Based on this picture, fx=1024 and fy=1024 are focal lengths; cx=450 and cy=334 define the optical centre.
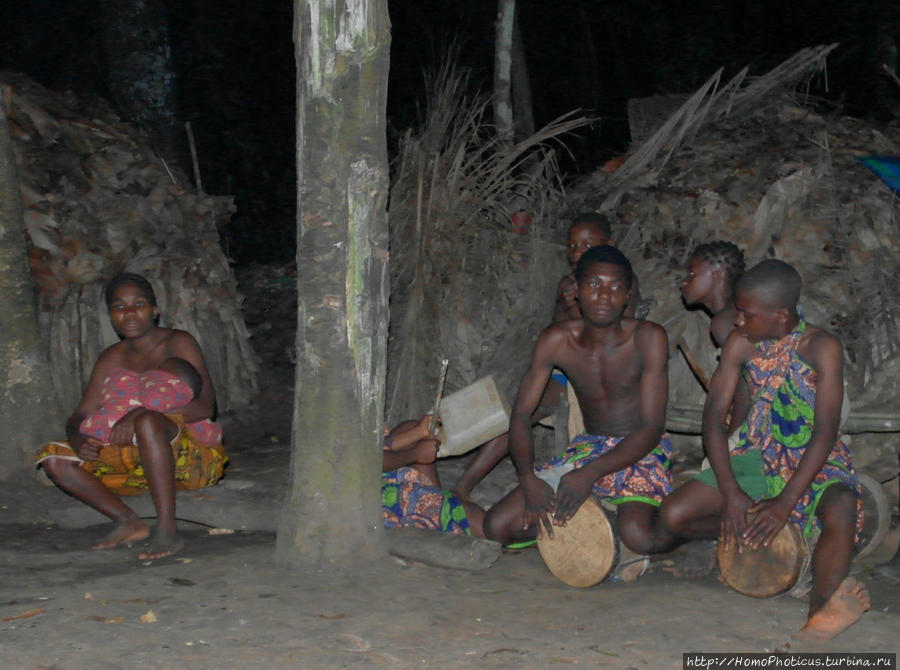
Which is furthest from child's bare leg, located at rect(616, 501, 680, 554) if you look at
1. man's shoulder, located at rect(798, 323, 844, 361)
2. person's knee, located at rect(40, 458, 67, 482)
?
person's knee, located at rect(40, 458, 67, 482)

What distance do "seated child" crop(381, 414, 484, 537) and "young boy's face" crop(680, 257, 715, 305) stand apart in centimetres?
128

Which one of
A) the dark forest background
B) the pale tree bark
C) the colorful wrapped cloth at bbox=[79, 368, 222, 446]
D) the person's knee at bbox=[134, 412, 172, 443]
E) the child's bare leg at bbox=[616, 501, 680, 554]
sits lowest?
the child's bare leg at bbox=[616, 501, 680, 554]

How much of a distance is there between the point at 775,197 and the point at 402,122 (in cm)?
785

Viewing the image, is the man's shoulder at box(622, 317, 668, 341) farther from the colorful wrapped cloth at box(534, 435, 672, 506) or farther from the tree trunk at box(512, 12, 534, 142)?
the tree trunk at box(512, 12, 534, 142)

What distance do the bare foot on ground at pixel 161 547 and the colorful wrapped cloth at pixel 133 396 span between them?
0.54 m

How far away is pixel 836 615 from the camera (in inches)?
125

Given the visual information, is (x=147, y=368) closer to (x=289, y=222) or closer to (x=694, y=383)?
(x=694, y=383)

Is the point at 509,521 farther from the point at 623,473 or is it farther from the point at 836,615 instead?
the point at 836,615

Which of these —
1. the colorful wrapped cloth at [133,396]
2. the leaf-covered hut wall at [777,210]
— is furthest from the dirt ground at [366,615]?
the leaf-covered hut wall at [777,210]

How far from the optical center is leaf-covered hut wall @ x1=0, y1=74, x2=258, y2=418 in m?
6.13

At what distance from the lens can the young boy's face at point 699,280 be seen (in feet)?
14.6

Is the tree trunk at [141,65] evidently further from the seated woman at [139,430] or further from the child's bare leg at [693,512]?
the child's bare leg at [693,512]

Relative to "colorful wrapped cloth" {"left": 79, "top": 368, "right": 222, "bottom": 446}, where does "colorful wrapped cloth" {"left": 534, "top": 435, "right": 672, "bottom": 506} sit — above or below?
below

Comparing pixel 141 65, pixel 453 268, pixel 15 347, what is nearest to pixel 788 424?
pixel 453 268
